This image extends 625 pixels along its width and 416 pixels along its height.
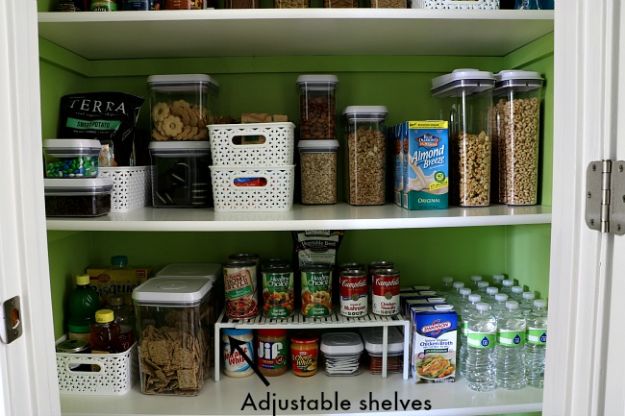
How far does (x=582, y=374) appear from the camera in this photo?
27.8 inches

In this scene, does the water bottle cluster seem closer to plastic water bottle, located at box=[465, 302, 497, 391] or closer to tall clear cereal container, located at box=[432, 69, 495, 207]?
plastic water bottle, located at box=[465, 302, 497, 391]

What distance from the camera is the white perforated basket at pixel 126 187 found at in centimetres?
122

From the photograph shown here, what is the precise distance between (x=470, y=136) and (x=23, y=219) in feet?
3.31

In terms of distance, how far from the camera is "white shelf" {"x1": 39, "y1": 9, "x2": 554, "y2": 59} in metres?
1.07

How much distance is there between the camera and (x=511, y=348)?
4.00 feet

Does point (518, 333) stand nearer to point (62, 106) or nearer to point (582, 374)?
point (582, 374)

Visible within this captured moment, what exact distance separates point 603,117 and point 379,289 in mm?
729

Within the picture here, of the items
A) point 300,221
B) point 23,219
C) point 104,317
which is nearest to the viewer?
point 23,219

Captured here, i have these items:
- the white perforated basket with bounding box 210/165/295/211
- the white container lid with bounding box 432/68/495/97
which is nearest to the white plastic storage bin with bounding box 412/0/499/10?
the white container lid with bounding box 432/68/495/97

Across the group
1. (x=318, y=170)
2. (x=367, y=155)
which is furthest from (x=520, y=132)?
(x=318, y=170)

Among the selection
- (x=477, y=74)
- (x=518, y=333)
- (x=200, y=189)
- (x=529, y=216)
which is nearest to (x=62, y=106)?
(x=200, y=189)

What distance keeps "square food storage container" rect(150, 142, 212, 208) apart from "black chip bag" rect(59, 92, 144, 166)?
0.09 metres

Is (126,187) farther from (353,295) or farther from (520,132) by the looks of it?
(520,132)

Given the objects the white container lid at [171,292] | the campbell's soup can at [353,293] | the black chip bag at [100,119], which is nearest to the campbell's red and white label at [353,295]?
the campbell's soup can at [353,293]
